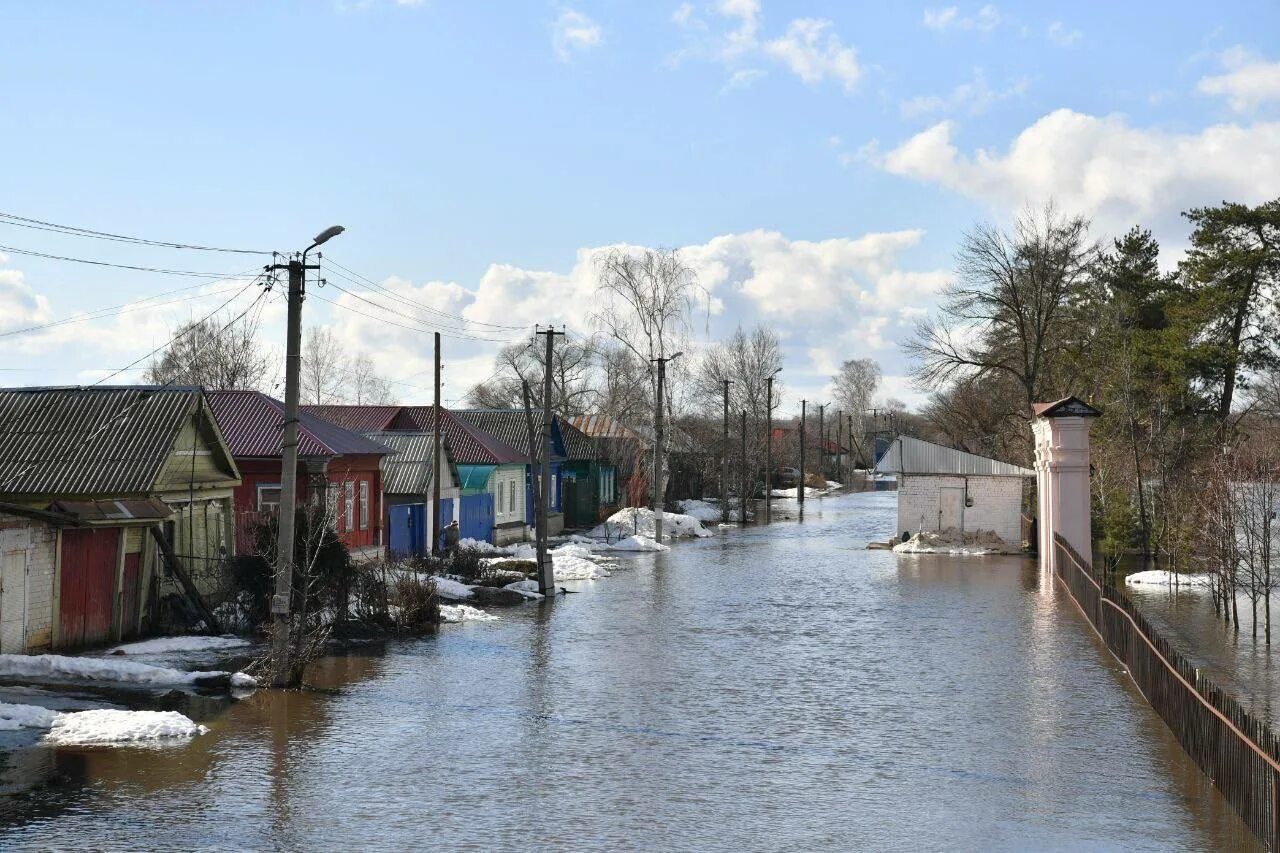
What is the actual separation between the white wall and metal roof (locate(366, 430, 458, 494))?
16388 mm

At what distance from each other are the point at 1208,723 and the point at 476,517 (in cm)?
3048

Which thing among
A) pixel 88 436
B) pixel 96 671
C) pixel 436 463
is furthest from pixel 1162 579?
pixel 96 671

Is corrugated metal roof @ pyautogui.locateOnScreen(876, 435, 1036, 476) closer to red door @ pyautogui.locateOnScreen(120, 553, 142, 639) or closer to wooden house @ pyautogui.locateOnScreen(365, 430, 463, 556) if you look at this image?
wooden house @ pyautogui.locateOnScreen(365, 430, 463, 556)

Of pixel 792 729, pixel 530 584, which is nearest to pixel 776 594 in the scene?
pixel 530 584

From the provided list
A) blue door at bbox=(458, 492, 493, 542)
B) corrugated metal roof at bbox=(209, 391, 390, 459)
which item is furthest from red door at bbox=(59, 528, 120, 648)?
blue door at bbox=(458, 492, 493, 542)

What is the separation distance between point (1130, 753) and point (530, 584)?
17571mm

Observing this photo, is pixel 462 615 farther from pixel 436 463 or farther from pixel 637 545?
pixel 637 545

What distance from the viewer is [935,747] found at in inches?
594

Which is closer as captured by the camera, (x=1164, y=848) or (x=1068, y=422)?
(x=1164, y=848)

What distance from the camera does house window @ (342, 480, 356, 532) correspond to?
33000mm

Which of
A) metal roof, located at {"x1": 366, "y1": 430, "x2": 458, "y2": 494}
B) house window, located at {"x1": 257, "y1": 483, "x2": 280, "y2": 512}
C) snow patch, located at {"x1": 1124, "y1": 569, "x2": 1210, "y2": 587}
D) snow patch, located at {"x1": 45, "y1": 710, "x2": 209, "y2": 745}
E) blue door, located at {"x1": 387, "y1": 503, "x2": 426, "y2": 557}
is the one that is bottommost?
snow patch, located at {"x1": 45, "y1": 710, "x2": 209, "y2": 745}

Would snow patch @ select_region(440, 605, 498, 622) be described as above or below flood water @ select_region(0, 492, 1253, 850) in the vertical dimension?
above

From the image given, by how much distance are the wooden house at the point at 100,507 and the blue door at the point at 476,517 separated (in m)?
15.8

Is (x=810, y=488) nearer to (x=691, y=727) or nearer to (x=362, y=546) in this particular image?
(x=362, y=546)
